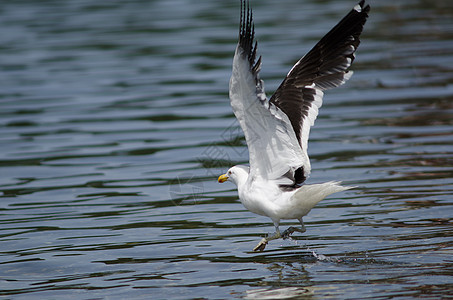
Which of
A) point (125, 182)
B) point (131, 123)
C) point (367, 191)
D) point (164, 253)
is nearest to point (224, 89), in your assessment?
point (131, 123)

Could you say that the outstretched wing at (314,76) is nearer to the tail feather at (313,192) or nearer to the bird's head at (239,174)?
the tail feather at (313,192)

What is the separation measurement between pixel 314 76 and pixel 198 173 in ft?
15.9

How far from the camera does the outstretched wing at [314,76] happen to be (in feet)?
29.6

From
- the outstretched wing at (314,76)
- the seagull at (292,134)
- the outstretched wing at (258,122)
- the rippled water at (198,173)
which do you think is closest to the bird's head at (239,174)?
the seagull at (292,134)

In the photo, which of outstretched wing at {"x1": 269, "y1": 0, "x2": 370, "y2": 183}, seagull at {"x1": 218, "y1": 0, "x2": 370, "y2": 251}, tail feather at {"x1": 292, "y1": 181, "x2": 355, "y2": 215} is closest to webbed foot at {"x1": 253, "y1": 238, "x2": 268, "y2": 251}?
seagull at {"x1": 218, "y1": 0, "x2": 370, "y2": 251}

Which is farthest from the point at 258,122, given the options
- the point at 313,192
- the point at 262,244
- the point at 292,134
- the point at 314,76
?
the point at 262,244

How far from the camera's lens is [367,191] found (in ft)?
38.5

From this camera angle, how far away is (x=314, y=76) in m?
9.14

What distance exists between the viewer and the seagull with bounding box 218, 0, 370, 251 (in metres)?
8.45

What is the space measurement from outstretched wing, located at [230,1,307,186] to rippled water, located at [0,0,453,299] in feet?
3.62

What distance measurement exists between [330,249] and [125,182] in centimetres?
500

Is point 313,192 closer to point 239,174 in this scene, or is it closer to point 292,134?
point 292,134

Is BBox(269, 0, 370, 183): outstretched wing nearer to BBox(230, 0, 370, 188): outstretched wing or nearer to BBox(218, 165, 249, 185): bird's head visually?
BBox(230, 0, 370, 188): outstretched wing

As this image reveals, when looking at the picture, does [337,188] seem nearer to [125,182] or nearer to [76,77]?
[125,182]
